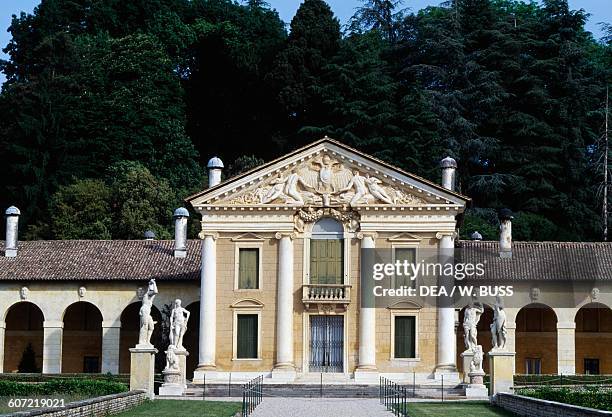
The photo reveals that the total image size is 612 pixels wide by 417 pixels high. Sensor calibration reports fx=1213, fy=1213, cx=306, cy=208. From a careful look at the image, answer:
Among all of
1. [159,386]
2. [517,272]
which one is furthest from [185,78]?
[159,386]

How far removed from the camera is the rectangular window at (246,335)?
4700cm

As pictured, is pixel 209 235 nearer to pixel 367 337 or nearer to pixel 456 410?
pixel 367 337

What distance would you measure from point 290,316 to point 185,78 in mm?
40873

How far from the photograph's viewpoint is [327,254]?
47.3 m

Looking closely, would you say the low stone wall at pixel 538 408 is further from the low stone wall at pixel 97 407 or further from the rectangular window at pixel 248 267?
the rectangular window at pixel 248 267

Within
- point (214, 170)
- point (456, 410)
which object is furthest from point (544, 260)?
point (456, 410)

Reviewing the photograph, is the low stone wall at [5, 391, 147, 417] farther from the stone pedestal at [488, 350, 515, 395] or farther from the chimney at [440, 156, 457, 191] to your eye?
the chimney at [440, 156, 457, 191]

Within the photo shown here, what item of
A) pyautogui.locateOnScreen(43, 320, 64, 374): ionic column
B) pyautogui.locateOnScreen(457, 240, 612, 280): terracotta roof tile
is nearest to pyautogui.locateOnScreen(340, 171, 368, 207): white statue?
pyautogui.locateOnScreen(457, 240, 612, 280): terracotta roof tile

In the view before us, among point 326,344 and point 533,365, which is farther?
point 533,365

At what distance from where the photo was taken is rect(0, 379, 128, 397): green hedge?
35656 mm

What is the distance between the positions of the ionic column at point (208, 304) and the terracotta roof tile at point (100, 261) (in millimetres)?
4015

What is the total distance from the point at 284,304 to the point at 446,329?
20.6 ft

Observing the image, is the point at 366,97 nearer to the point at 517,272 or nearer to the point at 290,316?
the point at 517,272

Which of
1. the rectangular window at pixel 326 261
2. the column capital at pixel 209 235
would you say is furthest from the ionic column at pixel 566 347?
the column capital at pixel 209 235
